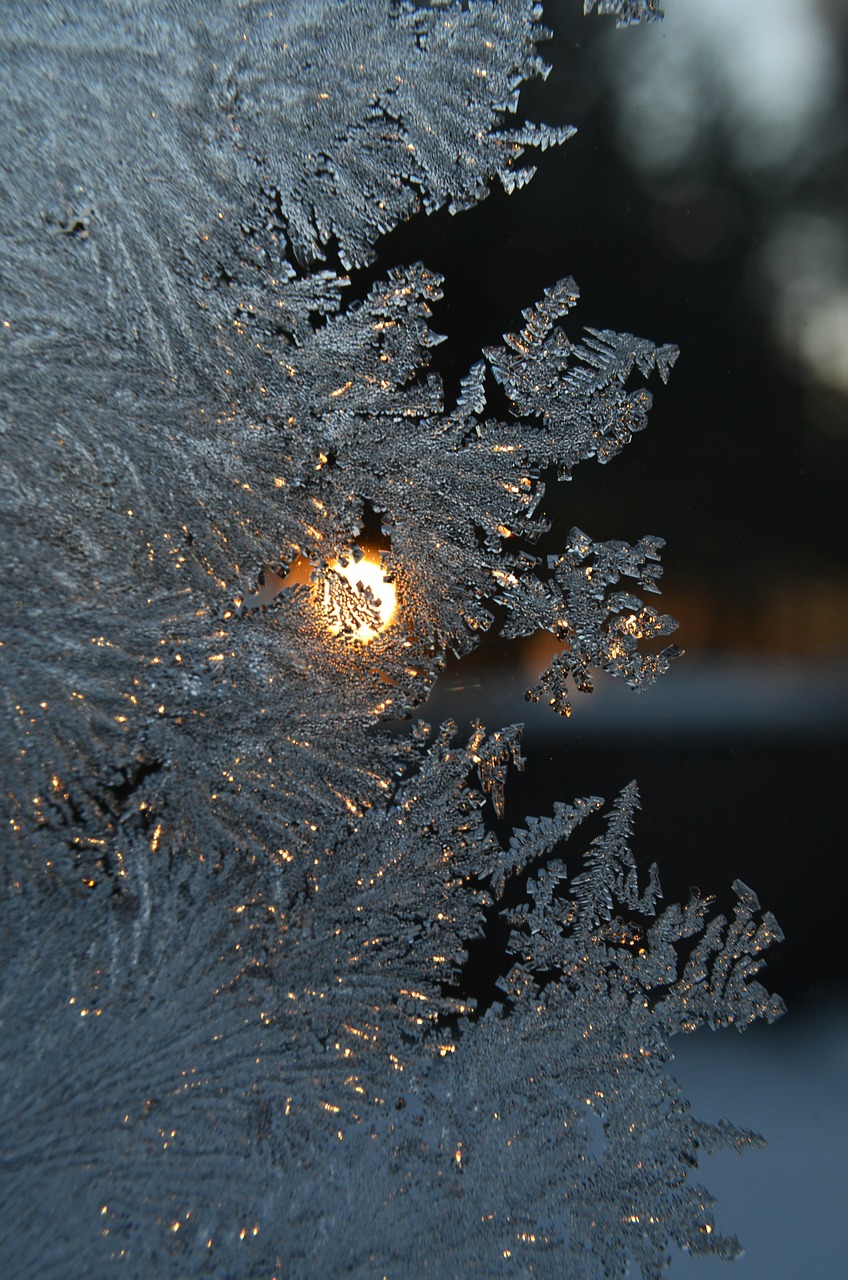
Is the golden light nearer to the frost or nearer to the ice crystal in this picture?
the ice crystal

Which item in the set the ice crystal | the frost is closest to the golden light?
the ice crystal

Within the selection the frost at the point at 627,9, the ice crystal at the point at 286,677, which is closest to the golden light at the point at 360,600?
the ice crystal at the point at 286,677

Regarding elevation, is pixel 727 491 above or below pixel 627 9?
below

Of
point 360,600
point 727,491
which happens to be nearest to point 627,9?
point 727,491

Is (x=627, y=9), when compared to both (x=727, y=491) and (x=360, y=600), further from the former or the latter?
(x=360, y=600)

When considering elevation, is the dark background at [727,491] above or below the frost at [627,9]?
below

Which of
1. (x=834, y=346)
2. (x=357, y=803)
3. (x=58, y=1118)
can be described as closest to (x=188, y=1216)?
(x=58, y=1118)

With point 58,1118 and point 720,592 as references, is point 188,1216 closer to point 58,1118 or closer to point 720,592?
point 58,1118

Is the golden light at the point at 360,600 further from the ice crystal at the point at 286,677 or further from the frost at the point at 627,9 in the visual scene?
the frost at the point at 627,9
